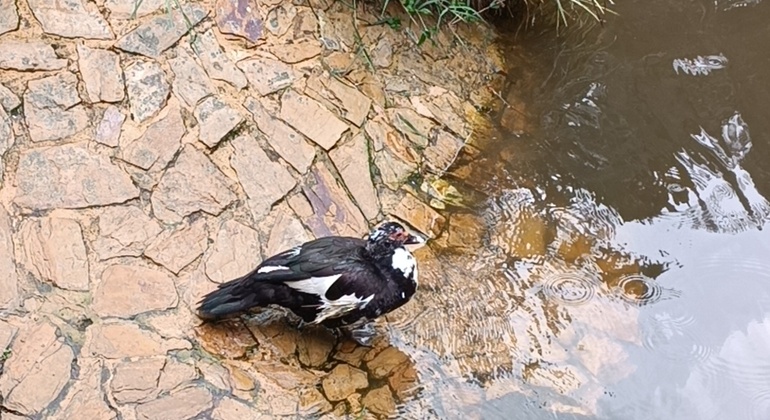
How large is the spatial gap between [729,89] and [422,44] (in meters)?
1.81

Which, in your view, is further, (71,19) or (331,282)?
(71,19)

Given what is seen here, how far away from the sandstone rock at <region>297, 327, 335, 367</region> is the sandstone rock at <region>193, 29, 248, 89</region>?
1312mm

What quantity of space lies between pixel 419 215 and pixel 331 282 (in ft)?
3.40

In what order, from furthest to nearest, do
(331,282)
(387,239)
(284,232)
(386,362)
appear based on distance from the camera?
(284,232) → (386,362) → (387,239) → (331,282)

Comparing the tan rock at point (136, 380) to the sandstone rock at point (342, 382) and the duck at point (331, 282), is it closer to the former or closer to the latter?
the duck at point (331, 282)

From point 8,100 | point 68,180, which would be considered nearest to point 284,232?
point 68,180

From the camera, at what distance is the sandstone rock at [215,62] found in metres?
4.46

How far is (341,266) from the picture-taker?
378 cm

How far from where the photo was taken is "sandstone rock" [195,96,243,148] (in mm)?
4297

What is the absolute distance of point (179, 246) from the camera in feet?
13.1

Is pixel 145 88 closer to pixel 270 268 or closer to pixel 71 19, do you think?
pixel 71 19

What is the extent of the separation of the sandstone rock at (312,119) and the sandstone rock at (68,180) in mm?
895

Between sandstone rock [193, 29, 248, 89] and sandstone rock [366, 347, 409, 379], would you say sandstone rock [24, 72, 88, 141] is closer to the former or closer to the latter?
sandstone rock [193, 29, 248, 89]

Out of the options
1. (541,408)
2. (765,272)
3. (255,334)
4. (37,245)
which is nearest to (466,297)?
(541,408)
